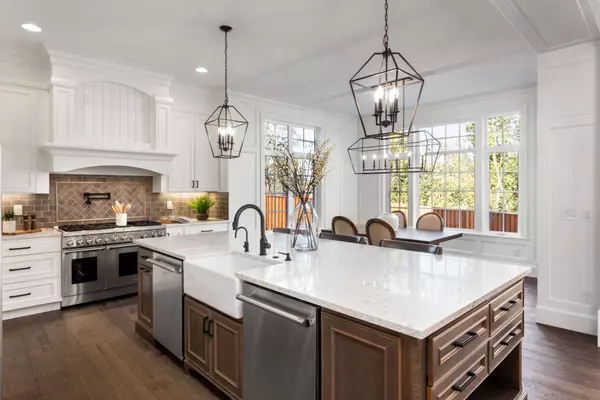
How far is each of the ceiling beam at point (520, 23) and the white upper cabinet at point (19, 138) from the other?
4.77 m

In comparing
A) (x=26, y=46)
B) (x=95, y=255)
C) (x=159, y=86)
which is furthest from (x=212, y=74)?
(x=95, y=255)

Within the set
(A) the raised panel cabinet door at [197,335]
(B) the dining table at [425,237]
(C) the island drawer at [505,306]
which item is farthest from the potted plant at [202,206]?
(C) the island drawer at [505,306]

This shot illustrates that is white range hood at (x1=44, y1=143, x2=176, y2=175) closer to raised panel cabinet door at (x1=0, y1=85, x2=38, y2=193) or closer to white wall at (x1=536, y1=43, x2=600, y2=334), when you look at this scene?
raised panel cabinet door at (x1=0, y1=85, x2=38, y2=193)

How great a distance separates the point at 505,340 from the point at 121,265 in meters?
4.18

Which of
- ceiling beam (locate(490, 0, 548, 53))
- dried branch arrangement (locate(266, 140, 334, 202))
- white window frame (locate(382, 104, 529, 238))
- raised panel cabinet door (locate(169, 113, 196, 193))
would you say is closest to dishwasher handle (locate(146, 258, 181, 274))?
dried branch arrangement (locate(266, 140, 334, 202))

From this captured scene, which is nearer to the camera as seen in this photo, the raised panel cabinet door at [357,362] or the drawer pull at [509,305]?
the raised panel cabinet door at [357,362]

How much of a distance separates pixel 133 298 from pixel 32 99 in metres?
2.62

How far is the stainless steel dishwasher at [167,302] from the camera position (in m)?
2.66

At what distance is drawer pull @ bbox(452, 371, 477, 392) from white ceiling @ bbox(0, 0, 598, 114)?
249 centimetres

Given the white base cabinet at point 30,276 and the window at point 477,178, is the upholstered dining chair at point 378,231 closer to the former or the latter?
the window at point 477,178

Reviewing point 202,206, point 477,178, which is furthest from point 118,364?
point 477,178

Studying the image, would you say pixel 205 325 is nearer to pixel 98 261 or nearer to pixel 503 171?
pixel 98 261

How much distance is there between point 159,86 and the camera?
4879 millimetres

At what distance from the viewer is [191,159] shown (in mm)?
5426
